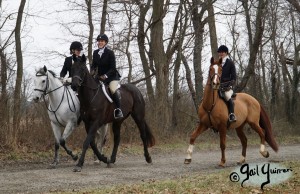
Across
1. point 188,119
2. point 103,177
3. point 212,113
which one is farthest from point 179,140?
point 103,177

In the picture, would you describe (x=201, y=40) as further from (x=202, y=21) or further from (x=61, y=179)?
(x=61, y=179)

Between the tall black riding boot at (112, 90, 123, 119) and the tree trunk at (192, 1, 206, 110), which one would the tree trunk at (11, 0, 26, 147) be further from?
the tree trunk at (192, 1, 206, 110)

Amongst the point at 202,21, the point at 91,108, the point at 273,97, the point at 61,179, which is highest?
the point at 202,21

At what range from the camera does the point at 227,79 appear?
1268cm

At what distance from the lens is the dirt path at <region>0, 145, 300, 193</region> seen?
926cm

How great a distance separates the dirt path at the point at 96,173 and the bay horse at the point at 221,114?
2.71 feet

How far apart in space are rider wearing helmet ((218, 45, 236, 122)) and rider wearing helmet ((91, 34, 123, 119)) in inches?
109

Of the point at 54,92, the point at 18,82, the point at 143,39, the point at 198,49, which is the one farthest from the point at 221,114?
the point at 143,39

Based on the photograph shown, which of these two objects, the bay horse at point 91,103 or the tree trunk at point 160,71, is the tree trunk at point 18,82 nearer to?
the bay horse at point 91,103

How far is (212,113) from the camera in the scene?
12.1m

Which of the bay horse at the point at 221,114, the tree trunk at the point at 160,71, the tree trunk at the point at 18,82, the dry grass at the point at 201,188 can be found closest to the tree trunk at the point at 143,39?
the tree trunk at the point at 160,71

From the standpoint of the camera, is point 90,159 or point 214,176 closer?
point 214,176

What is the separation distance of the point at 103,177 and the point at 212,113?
134 inches

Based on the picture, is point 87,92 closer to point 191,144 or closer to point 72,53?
point 72,53
